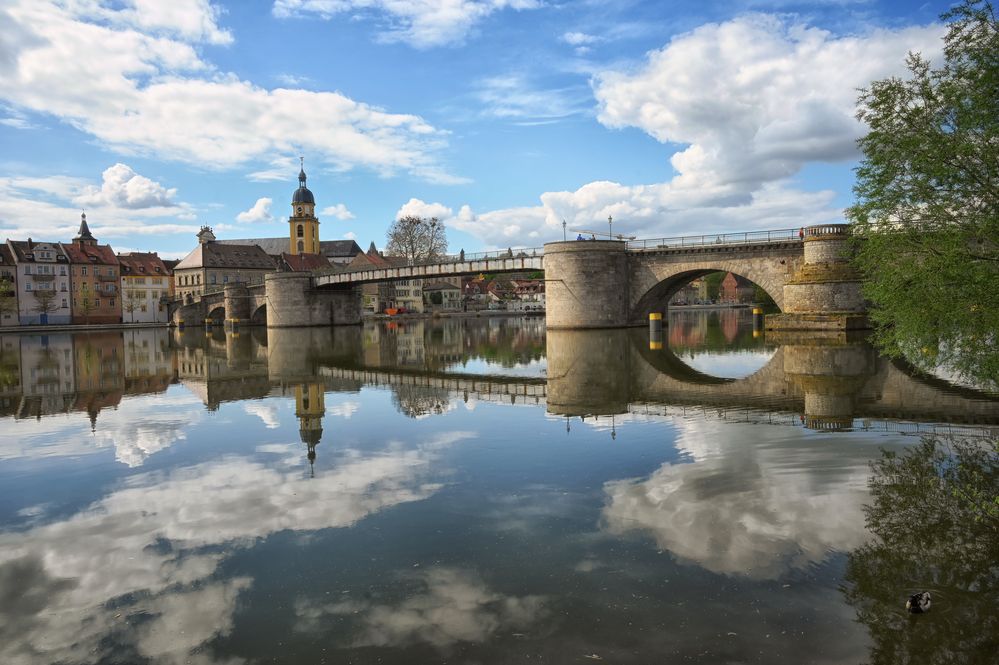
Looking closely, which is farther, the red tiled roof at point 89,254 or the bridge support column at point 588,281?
the red tiled roof at point 89,254

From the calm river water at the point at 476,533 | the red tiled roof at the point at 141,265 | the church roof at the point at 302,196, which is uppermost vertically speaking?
the church roof at the point at 302,196

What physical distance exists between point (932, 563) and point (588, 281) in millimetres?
46680

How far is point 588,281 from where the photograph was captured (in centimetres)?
5338

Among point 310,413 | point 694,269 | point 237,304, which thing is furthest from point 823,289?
point 237,304

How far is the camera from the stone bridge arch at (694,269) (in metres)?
48.8

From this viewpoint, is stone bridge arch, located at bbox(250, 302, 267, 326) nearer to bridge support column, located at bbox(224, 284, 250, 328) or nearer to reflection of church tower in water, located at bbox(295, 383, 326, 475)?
bridge support column, located at bbox(224, 284, 250, 328)

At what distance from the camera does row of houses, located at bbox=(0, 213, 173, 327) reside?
9075 cm

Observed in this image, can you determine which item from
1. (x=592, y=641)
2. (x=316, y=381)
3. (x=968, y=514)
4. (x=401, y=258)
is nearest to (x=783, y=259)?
(x=316, y=381)

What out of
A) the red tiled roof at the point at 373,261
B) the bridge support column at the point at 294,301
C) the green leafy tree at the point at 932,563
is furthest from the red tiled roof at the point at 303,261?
the green leafy tree at the point at 932,563

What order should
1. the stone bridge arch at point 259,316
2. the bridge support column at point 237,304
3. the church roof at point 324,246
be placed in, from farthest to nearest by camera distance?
the church roof at point 324,246 < the stone bridge arch at point 259,316 < the bridge support column at point 237,304

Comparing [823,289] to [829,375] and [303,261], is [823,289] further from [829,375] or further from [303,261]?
[303,261]

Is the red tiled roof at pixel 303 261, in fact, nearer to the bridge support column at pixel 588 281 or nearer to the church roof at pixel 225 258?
the church roof at pixel 225 258

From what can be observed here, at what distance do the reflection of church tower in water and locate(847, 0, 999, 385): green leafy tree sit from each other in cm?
1197

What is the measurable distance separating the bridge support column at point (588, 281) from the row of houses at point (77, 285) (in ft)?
228
